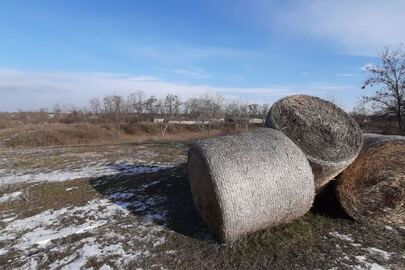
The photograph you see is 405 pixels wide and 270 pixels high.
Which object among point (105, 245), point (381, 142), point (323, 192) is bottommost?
point (105, 245)

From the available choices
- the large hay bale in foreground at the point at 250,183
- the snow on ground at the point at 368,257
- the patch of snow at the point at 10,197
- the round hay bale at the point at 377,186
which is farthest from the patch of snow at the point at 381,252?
the patch of snow at the point at 10,197

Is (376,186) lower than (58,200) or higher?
higher

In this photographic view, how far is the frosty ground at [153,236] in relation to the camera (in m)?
5.27

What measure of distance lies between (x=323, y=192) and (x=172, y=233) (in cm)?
261

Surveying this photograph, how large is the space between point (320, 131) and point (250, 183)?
6.69 ft

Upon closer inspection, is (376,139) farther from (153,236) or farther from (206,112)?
(206,112)

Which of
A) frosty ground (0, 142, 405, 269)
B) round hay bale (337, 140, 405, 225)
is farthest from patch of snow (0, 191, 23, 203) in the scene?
round hay bale (337, 140, 405, 225)

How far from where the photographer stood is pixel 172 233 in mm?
6027

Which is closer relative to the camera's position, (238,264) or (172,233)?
(238,264)

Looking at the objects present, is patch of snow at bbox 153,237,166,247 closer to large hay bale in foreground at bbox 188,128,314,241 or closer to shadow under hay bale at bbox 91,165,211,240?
shadow under hay bale at bbox 91,165,211,240

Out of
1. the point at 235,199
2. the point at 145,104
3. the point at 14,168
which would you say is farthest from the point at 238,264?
the point at 145,104

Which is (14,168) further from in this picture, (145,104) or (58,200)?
(145,104)

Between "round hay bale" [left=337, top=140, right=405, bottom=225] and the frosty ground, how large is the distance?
0.21m

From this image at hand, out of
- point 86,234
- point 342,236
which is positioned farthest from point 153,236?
point 342,236
